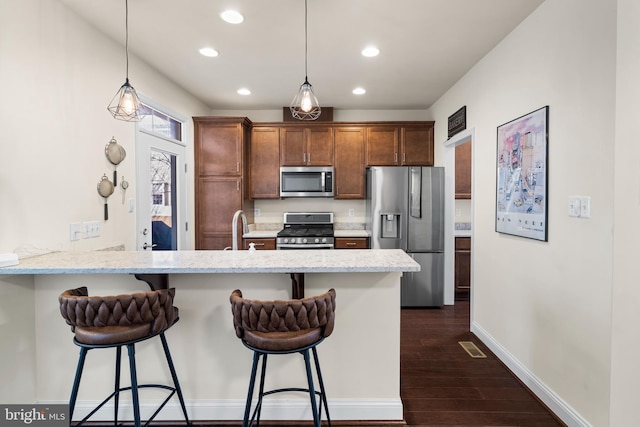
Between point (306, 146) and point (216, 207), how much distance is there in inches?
56.5

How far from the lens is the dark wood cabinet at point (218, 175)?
402 cm

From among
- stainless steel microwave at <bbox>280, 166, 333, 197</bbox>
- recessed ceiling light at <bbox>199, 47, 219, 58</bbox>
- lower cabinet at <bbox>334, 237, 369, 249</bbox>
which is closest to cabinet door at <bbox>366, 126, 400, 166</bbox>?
stainless steel microwave at <bbox>280, 166, 333, 197</bbox>

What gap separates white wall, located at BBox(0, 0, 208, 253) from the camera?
1771 millimetres

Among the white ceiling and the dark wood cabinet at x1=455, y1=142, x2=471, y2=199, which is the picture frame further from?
the dark wood cabinet at x1=455, y1=142, x2=471, y2=199

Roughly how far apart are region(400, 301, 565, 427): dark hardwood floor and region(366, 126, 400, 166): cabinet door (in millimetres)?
2216

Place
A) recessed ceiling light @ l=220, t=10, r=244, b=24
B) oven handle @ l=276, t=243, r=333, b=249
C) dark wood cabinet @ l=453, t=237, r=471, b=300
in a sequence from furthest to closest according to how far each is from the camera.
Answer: dark wood cabinet @ l=453, t=237, r=471, b=300, oven handle @ l=276, t=243, r=333, b=249, recessed ceiling light @ l=220, t=10, r=244, b=24

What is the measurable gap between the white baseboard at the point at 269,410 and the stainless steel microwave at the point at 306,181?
9.16 feet

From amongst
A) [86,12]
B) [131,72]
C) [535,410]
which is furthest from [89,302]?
[535,410]

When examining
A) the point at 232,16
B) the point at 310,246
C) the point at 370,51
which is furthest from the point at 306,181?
the point at 232,16

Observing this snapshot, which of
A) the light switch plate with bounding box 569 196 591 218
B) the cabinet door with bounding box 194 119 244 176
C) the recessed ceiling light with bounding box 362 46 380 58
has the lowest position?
the light switch plate with bounding box 569 196 591 218

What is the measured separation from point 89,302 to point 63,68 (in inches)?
64.7

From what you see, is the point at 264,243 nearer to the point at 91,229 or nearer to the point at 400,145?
the point at 91,229

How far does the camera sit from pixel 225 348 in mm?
1844

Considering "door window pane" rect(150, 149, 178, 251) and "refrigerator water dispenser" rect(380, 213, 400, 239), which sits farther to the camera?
"refrigerator water dispenser" rect(380, 213, 400, 239)
